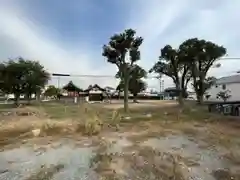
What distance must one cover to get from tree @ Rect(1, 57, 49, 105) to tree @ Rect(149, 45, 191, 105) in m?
15.2

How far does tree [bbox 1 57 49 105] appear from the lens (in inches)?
1384

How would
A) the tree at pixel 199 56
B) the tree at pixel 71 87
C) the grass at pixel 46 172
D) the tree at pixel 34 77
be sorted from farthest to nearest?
the tree at pixel 71 87 < the tree at pixel 34 77 < the tree at pixel 199 56 < the grass at pixel 46 172

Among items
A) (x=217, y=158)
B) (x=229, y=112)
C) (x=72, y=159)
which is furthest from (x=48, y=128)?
(x=229, y=112)

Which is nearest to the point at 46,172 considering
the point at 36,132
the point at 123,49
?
the point at 36,132

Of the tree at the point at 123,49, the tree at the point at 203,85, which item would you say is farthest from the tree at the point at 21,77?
the tree at the point at 203,85

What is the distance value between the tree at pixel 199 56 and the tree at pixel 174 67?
0.95 m

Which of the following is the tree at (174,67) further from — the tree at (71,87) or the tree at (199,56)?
the tree at (71,87)

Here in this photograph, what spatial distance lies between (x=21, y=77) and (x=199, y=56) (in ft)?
71.1

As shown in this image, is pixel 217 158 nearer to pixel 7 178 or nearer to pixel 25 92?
pixel 7 178

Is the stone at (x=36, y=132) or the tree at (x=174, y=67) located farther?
the tree at (x=174, y=67)

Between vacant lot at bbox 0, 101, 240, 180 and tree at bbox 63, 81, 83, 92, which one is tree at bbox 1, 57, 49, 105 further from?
tree at bbox 63, 81, 83, 92

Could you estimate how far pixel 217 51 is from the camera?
3475 cm

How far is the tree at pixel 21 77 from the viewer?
3516 cm

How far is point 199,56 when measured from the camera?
35.0 m
